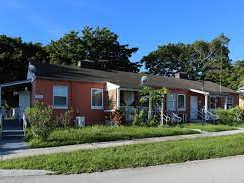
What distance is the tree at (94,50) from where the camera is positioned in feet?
155

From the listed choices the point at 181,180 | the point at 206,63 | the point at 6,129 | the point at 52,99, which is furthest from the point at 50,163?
the point at 206,63

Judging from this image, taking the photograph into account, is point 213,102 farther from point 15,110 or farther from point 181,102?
point 15,110

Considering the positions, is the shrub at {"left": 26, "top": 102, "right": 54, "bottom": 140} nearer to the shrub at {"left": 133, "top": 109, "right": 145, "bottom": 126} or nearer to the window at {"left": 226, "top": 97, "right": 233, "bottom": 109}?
the shrub at {"left": 133, "top": 109, "right": 145, "bottom": 126}

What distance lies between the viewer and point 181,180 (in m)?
9.86

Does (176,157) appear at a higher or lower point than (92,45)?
lower

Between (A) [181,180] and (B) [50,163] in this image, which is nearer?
(A) [181,180]

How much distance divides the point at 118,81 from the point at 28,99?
6.83 m

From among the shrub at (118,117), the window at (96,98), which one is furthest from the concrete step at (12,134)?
the window at (96,98)

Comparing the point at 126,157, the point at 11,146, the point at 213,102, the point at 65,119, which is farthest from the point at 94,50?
the point at 126,157

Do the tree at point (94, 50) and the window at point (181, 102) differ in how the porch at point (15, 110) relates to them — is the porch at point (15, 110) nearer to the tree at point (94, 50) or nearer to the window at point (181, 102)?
the tree at point (94, 50)

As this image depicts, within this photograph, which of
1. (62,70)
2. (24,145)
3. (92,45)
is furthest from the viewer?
(92,45)

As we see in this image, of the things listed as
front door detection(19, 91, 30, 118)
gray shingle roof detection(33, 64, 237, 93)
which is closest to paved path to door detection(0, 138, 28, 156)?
gray shingle roof detection(33, 64, 237, 93)

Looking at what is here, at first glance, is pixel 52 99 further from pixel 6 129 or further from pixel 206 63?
pixel 206 63

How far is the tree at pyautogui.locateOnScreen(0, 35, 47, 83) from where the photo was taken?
132ft
